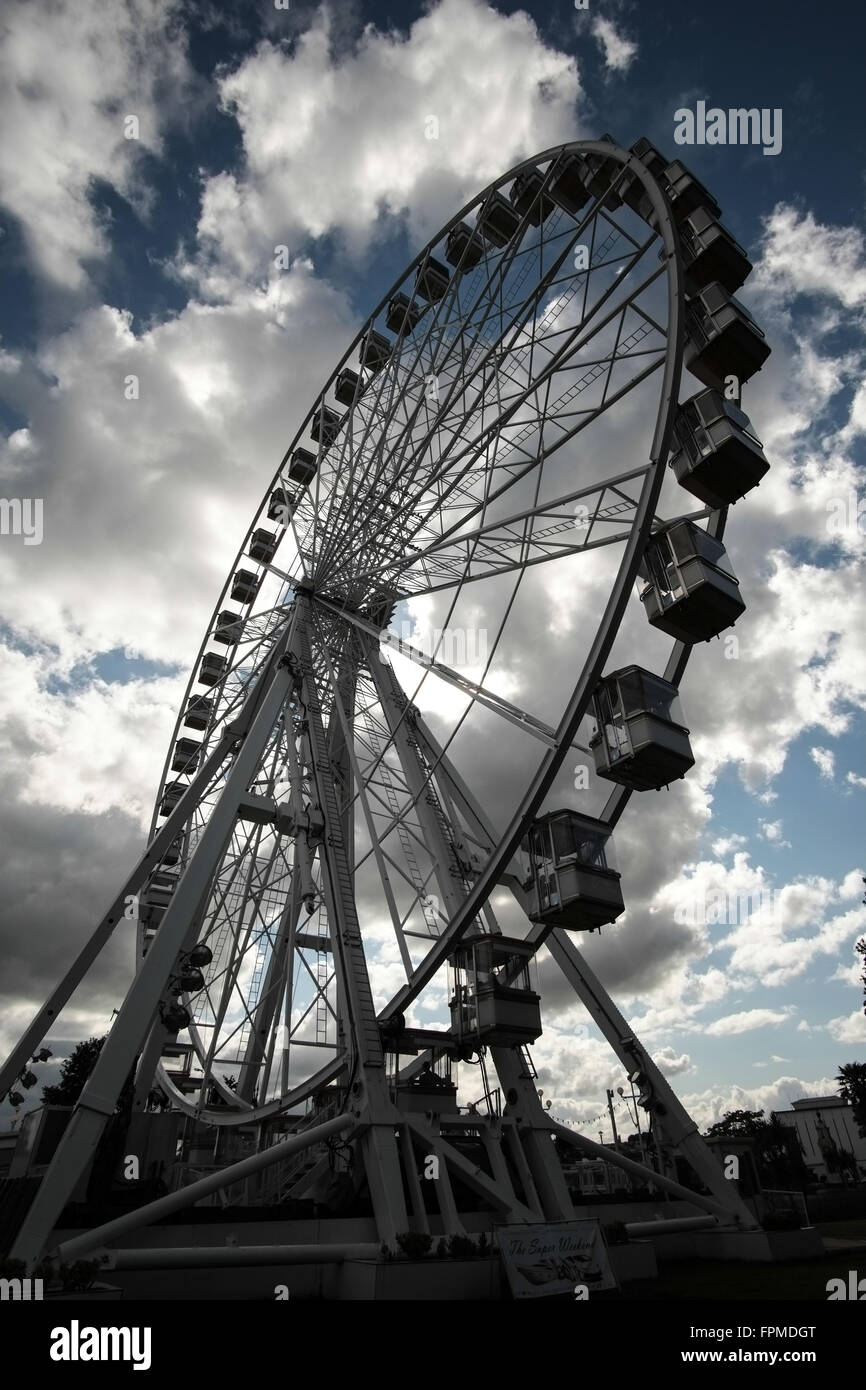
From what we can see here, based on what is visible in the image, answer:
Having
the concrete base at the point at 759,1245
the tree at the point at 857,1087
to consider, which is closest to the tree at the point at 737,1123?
the tree at the point at 857,1087

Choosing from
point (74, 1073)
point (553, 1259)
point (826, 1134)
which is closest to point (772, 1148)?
point (826, 1134)

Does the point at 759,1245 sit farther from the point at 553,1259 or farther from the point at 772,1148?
the point at 772,1148

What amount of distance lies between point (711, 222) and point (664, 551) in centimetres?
684

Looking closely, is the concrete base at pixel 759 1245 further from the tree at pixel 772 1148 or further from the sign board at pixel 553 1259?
the tree at pixel 772 1148

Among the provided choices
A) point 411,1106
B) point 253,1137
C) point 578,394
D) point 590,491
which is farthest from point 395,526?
point 253,1137

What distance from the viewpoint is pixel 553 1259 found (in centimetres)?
1130

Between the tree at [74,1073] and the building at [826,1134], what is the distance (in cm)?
6982

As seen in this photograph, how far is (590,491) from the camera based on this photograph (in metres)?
14.1

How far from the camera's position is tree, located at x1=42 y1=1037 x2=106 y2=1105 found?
4391cm

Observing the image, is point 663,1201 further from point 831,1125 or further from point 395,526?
point 831,1125

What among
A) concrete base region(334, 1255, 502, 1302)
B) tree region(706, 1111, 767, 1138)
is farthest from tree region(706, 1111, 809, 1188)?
concrete base region(334, 1255, 502, 1302)

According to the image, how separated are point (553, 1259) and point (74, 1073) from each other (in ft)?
143

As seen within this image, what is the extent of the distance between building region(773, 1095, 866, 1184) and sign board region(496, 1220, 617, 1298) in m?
83.2

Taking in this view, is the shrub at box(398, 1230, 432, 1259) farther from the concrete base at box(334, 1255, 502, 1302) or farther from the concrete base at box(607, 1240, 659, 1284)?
the concrete base at box(607, 1240, 659, 1284)
